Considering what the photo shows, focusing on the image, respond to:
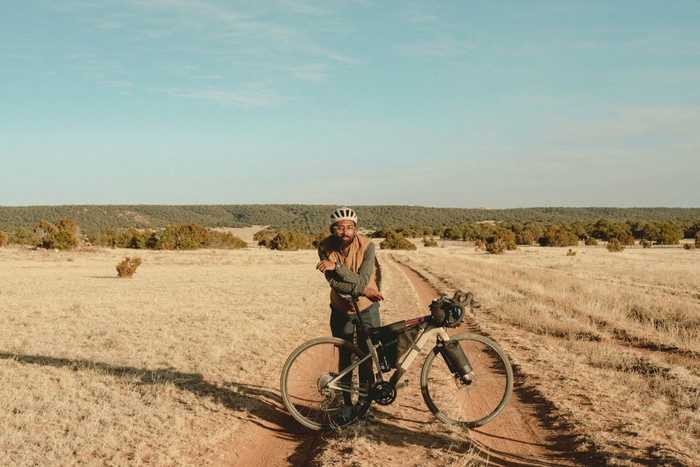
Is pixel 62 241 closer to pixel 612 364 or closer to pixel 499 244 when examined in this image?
pixel 499 244

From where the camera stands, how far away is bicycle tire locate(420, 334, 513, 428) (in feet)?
18.9

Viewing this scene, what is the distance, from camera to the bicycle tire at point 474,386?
5.75 metres

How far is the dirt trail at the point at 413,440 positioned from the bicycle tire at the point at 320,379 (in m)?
0.21

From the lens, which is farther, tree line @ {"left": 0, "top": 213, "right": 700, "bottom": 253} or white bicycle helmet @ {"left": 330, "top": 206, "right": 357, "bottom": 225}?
tree line @ {"left": 0, "top": 213, "right": 700, "bottom": 253}

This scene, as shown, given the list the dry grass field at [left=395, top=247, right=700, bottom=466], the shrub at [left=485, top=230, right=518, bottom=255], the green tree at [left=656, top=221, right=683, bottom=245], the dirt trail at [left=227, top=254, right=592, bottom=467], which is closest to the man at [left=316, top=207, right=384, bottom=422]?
the dirt trail at [left=227, top=254, right=592, bottom=467]

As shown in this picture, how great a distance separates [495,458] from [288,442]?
2232 millimetres

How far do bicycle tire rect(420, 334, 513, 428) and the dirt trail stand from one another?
185 millimetres

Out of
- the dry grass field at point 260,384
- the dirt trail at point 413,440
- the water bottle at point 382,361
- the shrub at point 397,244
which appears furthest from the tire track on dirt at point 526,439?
the shrub at point 397,244

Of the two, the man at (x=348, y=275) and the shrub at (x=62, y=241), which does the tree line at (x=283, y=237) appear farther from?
the man at (x=348, y=275)

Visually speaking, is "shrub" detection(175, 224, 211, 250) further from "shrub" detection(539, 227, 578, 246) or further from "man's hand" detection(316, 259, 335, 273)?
"man's hand" detection(316, 259, 335, 273)

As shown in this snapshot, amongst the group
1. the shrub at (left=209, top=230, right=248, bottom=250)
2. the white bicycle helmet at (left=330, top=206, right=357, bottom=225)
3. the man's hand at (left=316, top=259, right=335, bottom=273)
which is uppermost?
the white bicycle helmet at (left=330, top=206, right=357, bottom=225)

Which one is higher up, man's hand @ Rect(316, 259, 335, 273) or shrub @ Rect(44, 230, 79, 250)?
man's hand @ Rect(316, 259, 335, 273)

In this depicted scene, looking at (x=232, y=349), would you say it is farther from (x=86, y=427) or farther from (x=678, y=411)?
(x=678, y=411)

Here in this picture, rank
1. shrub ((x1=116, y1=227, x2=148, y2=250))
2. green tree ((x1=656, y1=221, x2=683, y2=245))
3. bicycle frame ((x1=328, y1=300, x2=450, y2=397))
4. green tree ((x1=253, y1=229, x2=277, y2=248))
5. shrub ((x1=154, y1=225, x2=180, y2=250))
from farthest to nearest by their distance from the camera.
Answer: green tree ((x1=253, y1=229, x2=277, y2=248)) → green tree ((x1=656, y1=221, x2=683, y2=245)) → shrub ((x1=116, y1=227, x2=148, y2=250)) → shrub ((x1=154, y1=225, x2=180, y2=250)) → bicycle frame ((x1=328, y1=300, x2=450, y2=397))
